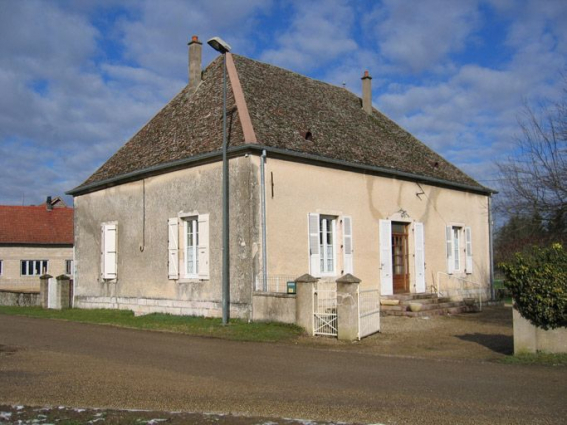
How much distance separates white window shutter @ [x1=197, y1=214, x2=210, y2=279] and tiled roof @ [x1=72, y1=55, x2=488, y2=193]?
1782 millimetres

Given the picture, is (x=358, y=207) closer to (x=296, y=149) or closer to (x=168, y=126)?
(x=296, y=149)

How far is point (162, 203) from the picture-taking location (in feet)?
55.9

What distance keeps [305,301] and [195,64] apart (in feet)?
32.0

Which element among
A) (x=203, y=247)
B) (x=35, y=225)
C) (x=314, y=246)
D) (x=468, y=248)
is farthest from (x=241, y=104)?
(x=35, y=225)

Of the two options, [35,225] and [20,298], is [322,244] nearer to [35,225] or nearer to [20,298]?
[20,298]

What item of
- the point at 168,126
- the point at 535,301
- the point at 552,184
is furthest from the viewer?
the point at 168,126

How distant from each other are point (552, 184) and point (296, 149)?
249 inches

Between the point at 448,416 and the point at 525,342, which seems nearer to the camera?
the point at 448,416

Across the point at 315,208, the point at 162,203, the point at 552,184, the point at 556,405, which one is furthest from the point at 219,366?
the point at 552,184

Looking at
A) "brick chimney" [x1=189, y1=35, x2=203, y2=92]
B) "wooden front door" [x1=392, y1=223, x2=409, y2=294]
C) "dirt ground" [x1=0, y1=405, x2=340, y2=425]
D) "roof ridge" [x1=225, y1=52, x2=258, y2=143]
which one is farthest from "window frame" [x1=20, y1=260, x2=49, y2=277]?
"dirt ground" [x1=0, y1=405, x2=340, y2=425]

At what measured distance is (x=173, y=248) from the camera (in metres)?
16.4

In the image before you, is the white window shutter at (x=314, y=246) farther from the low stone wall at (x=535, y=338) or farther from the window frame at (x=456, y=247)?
the window frame at (x=456, y=247)

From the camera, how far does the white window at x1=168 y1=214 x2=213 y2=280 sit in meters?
15.5

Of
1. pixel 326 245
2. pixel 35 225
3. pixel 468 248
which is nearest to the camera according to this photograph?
pixel 326 245
